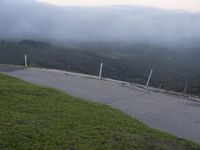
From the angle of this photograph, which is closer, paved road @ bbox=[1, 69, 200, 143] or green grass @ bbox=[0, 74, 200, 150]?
green grass @ bbox=[0, 74, 200, 150]

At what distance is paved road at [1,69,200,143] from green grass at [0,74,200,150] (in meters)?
1.36

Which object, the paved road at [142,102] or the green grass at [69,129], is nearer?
the green grass at [69,129]

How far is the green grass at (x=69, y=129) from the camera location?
6.83m

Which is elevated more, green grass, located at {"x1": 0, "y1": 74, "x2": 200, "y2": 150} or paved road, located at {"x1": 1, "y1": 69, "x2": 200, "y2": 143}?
green grass, located at {"x1": 0, "y1": 74, "x2": 200, "y2": 150}

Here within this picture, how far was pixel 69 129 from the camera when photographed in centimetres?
776

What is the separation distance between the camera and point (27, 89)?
12.2m

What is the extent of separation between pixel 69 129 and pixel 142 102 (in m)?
6.42

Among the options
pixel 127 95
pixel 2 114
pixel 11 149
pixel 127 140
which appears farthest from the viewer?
pixel 127 95

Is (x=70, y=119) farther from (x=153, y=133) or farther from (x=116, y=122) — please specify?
(x=153, y=133)

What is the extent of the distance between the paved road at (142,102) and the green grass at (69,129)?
136 centimetres

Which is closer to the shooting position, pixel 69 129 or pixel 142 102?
pixel 69 129

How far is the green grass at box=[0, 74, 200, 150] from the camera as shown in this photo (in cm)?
683

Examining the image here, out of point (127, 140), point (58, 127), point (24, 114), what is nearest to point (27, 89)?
point (24, 114)

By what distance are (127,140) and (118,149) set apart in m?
0.57
